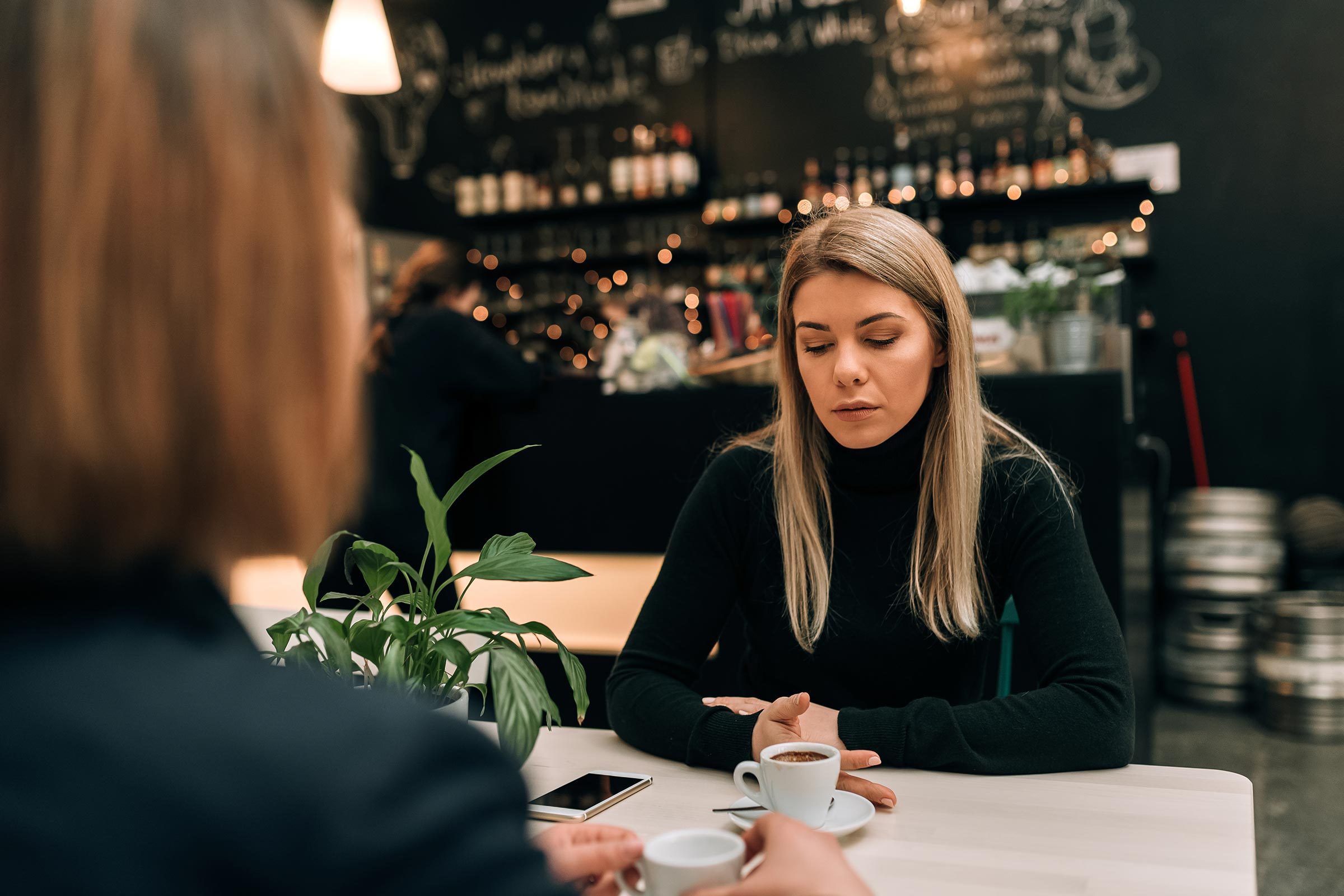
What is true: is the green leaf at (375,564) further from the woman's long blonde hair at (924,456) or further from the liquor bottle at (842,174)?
the liquor bottle at (842,174)

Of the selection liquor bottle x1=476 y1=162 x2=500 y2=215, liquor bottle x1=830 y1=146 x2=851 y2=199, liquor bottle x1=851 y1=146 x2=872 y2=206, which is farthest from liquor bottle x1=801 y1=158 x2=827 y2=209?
liquor bottle x1=476 y1=162 x2=500 y2=215

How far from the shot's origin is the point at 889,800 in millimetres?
1082

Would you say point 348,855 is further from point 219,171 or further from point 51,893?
point 219,171

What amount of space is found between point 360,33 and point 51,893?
142 inches

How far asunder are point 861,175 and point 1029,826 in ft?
15.9

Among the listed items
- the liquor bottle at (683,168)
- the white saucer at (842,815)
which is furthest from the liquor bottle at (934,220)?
the white saucer at (842,815)

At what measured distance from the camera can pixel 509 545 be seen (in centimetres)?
108

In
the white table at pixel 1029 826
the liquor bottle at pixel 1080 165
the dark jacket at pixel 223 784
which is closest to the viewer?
the dark jacket at pixel 223 784

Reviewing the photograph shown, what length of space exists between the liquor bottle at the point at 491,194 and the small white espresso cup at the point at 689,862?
234 inches

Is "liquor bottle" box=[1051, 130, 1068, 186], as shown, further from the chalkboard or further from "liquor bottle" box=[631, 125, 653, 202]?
"liquor bottle" box=[631, 125, 653, 202]

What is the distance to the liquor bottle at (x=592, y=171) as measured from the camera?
608cm

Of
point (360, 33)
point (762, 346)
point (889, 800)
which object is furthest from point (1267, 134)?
point (889, 800)

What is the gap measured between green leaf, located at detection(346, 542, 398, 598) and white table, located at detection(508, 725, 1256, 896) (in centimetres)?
29

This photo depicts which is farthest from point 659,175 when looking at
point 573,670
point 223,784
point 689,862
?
point 223,784
